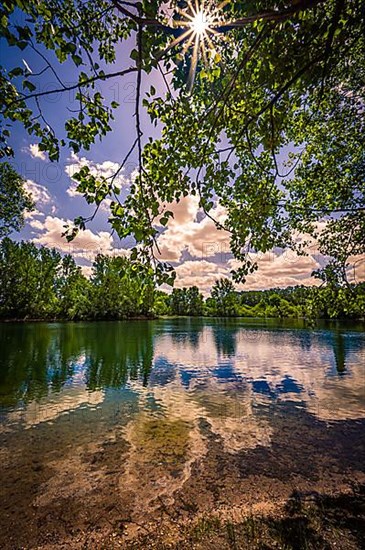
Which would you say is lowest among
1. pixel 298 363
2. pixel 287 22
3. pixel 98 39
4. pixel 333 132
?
pixel 298 363

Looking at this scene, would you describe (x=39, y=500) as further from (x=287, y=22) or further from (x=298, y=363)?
(x=298, y=363)

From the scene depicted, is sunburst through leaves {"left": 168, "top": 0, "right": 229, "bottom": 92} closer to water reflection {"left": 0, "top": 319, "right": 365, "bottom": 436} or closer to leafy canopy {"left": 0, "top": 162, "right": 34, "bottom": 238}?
water reflection {"left": 0, "top": 319, "right": 365, "bottom": 436}

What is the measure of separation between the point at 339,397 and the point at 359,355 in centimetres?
1693

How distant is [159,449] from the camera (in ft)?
32.1

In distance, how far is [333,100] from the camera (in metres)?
8.46

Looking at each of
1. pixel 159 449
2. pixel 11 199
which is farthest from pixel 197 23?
pixel 11 199

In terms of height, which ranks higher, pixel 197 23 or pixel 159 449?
pixel 197 23

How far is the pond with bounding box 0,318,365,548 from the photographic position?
21.4ft

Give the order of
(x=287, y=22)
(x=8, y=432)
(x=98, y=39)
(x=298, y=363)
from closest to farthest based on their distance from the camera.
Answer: (x=287, y=22)
(x=98, y=39)
(x=8, y=432)
(x=298, y=363)

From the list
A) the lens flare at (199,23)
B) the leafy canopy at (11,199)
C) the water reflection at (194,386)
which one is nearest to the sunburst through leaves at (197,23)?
the lens flare at (199,23)

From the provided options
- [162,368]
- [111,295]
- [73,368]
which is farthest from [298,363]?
[111,295]

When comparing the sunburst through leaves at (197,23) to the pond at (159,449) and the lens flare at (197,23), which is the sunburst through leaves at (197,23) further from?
the pond at (159,449)

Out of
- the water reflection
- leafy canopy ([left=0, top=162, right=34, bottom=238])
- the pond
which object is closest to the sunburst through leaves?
the pond

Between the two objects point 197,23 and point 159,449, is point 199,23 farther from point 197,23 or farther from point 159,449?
point 159,449
